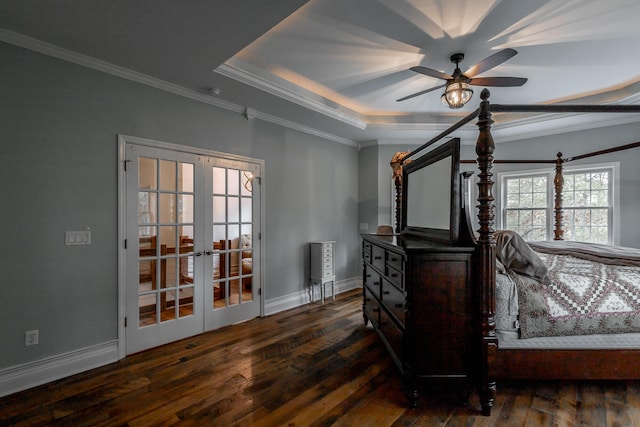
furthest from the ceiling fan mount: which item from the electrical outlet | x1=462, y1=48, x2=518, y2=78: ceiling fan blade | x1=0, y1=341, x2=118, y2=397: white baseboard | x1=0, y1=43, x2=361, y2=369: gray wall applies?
the electrical outlet

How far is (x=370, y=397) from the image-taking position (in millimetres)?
2213

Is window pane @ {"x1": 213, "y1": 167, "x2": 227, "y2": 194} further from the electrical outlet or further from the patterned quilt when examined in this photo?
the patterned quilt

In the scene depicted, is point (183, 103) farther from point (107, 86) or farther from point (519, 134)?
point (519, 134)

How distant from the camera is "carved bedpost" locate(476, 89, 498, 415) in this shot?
202 cm

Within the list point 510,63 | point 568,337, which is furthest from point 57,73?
point 568,337

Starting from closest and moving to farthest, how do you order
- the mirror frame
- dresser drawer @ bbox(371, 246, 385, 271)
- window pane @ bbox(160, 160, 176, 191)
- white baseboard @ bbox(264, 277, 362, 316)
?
the mirror frame < dresser drawer @ bbox(371, 246, 385, 271) < window pane @ bbox(160, 160, 176, 191) < white baseboard @ bbox(264, 277, 362, 316)

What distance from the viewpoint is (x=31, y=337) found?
239 centimetres

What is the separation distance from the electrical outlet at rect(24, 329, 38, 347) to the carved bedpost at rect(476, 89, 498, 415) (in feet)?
11.0

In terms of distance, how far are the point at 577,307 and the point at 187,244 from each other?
137 inches

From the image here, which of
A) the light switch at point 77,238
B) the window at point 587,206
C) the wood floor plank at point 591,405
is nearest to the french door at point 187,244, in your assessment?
the light switch at point 77,238

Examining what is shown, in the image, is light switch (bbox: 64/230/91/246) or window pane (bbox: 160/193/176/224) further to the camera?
window pane (bbox: 160/193/176/224)

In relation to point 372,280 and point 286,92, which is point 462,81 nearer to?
point 286,92

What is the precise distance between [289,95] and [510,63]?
2373 mm

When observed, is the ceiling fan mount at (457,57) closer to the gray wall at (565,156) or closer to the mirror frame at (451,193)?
the mirror frame at (451,193)
